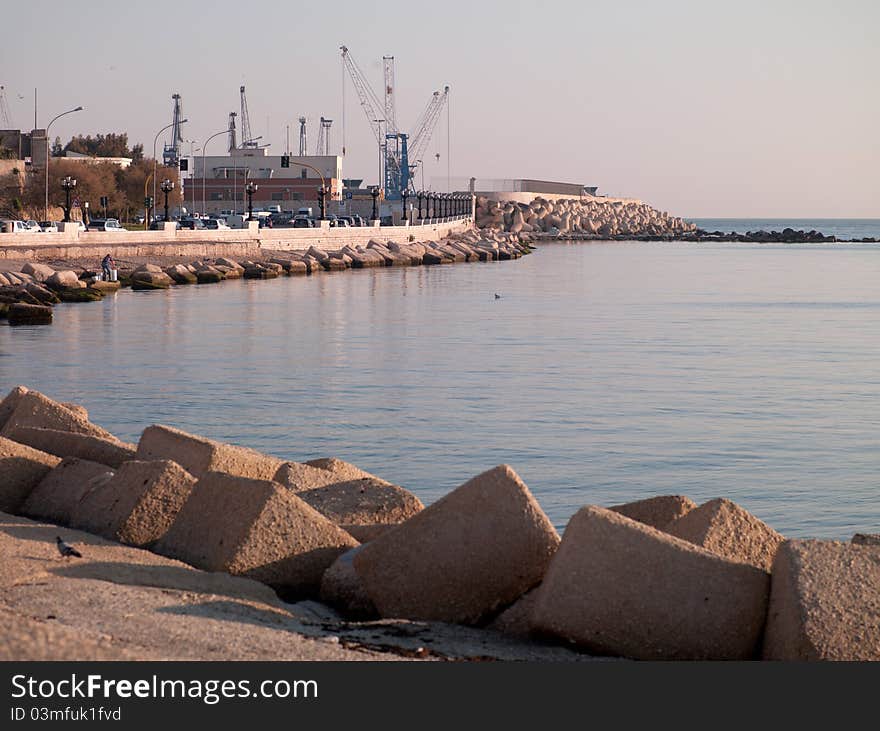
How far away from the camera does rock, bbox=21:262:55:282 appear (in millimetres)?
45188

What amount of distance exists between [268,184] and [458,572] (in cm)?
12561

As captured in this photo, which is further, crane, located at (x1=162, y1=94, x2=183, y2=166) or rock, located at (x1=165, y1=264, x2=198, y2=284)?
crane, located at (x1=162, y1=94, x2=183, y2=166)

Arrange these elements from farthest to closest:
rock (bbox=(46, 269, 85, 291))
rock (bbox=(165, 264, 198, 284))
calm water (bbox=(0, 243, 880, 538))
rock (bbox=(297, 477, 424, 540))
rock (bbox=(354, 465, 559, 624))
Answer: rock (bbox=(165, 264, 198, 284)), rock (bbox=(46, 269, 85, 291)), calm water (bbox=(0, 243, 880, 538)), rock (bbox=(297, 477, 424, 540)), rock (bbox=(354, 465, 559, 624))

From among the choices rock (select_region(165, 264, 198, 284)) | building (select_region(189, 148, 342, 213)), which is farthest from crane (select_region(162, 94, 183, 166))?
rock (select_region(165, 264, 198, 284))

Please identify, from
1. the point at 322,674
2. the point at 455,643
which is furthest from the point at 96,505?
the point at 322,674

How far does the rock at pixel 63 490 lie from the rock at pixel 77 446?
724mm

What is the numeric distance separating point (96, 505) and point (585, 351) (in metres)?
21.6

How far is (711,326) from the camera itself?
36219 millimetres

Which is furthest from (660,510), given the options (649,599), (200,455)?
(200,455)

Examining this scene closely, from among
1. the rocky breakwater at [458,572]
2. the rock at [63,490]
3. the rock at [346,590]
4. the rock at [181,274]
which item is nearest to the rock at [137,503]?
the rocky breakwater at [458,572]

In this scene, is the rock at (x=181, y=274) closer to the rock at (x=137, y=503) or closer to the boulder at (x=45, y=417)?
the boulder at (x=45, y=417)

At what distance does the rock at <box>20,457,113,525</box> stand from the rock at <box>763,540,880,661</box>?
4.81 m

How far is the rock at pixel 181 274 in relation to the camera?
53.6m

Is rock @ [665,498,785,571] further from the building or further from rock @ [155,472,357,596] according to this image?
the building
